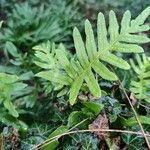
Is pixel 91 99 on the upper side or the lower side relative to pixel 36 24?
upper

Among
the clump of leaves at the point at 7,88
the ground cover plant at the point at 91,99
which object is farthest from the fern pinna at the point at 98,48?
the clump of leaves at the point at 7,88

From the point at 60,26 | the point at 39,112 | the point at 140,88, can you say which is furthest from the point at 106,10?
the point at 140,88

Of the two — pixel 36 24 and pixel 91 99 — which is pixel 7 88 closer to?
pixel 91 99

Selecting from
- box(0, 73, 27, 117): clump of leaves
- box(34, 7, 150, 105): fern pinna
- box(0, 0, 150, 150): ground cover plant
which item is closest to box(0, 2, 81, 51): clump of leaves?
box(0, 0, 150, 150): ground cover plant

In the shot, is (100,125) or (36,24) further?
(36,24)

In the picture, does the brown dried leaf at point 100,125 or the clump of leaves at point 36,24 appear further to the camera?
the clump of leaves at point 36,24

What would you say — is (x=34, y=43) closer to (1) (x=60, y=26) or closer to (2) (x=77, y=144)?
(1) (x=60, y=26)

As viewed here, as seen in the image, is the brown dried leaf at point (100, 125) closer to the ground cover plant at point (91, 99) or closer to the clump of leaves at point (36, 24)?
the ground cover plant at point (91, 99)

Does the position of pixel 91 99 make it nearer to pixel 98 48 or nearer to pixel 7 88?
pixel 98 48

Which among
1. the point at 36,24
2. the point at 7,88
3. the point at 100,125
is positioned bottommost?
the point at 36,24

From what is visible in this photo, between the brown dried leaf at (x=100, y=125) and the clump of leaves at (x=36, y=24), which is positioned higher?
the brown dried leaf at (x=100, y=125)

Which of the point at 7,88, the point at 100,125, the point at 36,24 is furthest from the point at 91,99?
the point at 36,24

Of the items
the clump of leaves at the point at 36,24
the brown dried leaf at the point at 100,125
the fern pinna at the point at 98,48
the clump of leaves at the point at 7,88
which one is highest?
the fern pinna at the point at 98,48
